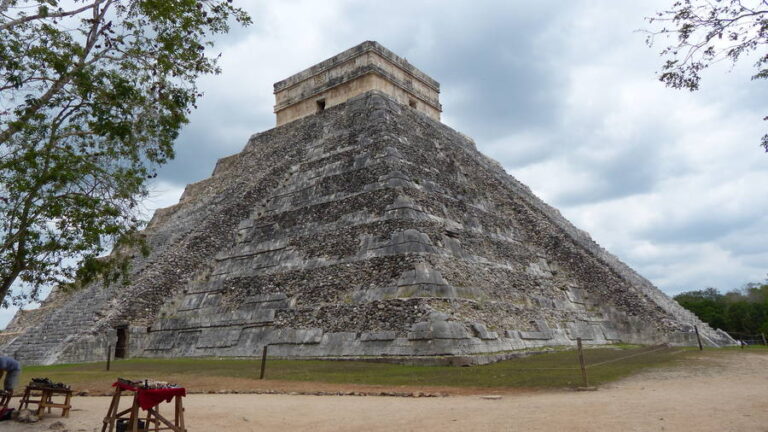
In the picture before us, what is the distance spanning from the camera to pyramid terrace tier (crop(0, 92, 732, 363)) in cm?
1201

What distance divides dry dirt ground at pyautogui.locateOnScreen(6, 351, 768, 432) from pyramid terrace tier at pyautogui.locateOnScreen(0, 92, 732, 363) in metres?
3.39

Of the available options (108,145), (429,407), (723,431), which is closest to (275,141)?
(108,145)

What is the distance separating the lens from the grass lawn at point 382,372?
8.88 metres

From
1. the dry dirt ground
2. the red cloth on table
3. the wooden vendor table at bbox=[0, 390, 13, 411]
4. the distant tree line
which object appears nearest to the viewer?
the red cloth on table

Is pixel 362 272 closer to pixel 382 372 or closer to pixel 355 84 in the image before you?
pixel 382 372

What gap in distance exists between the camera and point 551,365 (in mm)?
10125

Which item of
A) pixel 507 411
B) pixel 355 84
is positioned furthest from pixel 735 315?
pixel 507 411

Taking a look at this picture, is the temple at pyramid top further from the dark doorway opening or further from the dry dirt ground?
the dry dirt ground

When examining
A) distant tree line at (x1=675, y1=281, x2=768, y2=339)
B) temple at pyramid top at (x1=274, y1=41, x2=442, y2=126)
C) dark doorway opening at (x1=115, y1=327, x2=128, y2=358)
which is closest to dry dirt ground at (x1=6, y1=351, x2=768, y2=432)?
dark doorway opening at (x1=115, y1=327, x2=128, y2=358)

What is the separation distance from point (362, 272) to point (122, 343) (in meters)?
7.54

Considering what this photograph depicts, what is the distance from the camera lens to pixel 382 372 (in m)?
9.88

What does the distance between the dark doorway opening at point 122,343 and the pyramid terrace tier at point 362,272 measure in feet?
0.50

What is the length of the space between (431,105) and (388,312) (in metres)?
14.0

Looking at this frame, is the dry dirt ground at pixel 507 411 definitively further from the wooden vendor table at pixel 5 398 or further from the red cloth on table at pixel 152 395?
the red cloth on table at pixel 152 395
